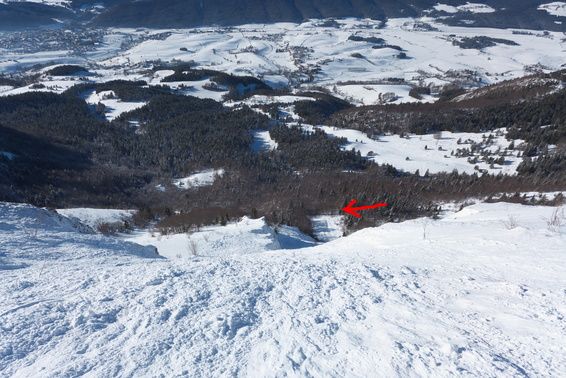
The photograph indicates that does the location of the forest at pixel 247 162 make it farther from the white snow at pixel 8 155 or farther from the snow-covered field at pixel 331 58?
the snow-covered field at pixel 331 58

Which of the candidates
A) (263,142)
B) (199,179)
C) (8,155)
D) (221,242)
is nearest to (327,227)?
(221,242)

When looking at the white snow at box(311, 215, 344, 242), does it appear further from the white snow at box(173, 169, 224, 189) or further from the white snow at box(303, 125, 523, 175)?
the white snow at box(173, 169, 224, 189)

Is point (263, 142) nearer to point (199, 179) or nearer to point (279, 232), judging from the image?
point (199, 179)

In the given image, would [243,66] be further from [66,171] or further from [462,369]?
[462,369]

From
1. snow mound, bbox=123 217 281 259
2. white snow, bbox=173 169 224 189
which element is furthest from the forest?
snow mound, bbox=123 217 281 259

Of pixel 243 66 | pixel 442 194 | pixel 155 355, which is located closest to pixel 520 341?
pixel 155 355
